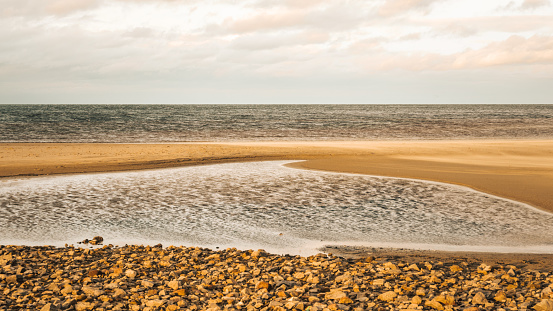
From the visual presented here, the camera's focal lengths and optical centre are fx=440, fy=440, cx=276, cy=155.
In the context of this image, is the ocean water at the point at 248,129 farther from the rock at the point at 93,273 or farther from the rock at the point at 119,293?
the rock at the point at 119,293

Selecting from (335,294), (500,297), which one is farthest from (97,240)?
(500,297)

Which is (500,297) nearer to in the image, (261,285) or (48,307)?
(261,285)

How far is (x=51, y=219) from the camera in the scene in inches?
441

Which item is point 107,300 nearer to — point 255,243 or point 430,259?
point 255,243

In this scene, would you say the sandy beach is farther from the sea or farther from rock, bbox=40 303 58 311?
the sea

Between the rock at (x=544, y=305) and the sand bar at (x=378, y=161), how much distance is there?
842cm

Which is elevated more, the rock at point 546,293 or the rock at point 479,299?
the rock at point 546,293

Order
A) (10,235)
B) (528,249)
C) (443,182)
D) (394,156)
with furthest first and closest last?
(394,156), (443,182), (10,235), (528,249)

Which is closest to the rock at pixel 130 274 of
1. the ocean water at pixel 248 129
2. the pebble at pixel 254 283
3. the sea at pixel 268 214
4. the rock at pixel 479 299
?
the pebble at pixel 254 283

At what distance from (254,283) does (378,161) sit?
17687 mm

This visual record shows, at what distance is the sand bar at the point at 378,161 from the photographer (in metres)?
16.9

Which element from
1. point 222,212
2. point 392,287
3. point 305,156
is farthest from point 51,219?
point 305,156

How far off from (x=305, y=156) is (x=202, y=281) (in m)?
19.1

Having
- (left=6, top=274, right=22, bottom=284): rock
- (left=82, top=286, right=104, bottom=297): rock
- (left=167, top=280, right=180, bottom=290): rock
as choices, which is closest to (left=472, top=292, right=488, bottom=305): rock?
(left=167, top=280, right=180, bottom=290): rock
